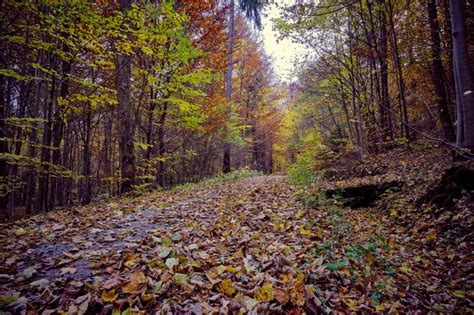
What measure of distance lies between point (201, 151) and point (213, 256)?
15049 millimetres

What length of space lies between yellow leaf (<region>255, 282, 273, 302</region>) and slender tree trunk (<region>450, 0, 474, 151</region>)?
4.60 meters

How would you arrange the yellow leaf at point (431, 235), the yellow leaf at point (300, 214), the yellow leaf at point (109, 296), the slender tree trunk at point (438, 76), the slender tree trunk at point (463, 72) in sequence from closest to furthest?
the yellow leaf at point (109, 296) → the yellow leaf at point (431, 235) → the slender tree trunk at point (463, 72) → the yellow leaf at point (300, 214) → the slender tree trunk at point (438, 76)

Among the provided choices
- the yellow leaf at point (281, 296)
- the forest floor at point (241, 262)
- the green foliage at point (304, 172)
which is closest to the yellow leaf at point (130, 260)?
the forest floor at point (241, 262)

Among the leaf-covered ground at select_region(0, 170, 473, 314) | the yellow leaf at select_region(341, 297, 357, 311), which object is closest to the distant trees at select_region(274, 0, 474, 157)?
the leaf-covered ground at select_region(0, 170, 473, 314)

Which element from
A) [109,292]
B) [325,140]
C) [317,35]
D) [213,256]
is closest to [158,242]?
[213,256]

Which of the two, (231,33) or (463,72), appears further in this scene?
(231,33)

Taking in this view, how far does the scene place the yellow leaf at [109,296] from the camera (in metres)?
2.00

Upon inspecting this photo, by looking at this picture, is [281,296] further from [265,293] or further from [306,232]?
[306,232]

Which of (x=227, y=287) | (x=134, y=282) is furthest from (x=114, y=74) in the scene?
(x=227, y=287)

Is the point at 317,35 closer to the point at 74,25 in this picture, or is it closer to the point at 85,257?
the point at 74,25

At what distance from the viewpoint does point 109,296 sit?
2.02 meters

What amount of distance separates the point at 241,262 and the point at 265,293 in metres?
0.62

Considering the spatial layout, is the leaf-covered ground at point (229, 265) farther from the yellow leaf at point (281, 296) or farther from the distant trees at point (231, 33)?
the distant trees at point (231, 33)

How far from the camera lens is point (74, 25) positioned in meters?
4.98
